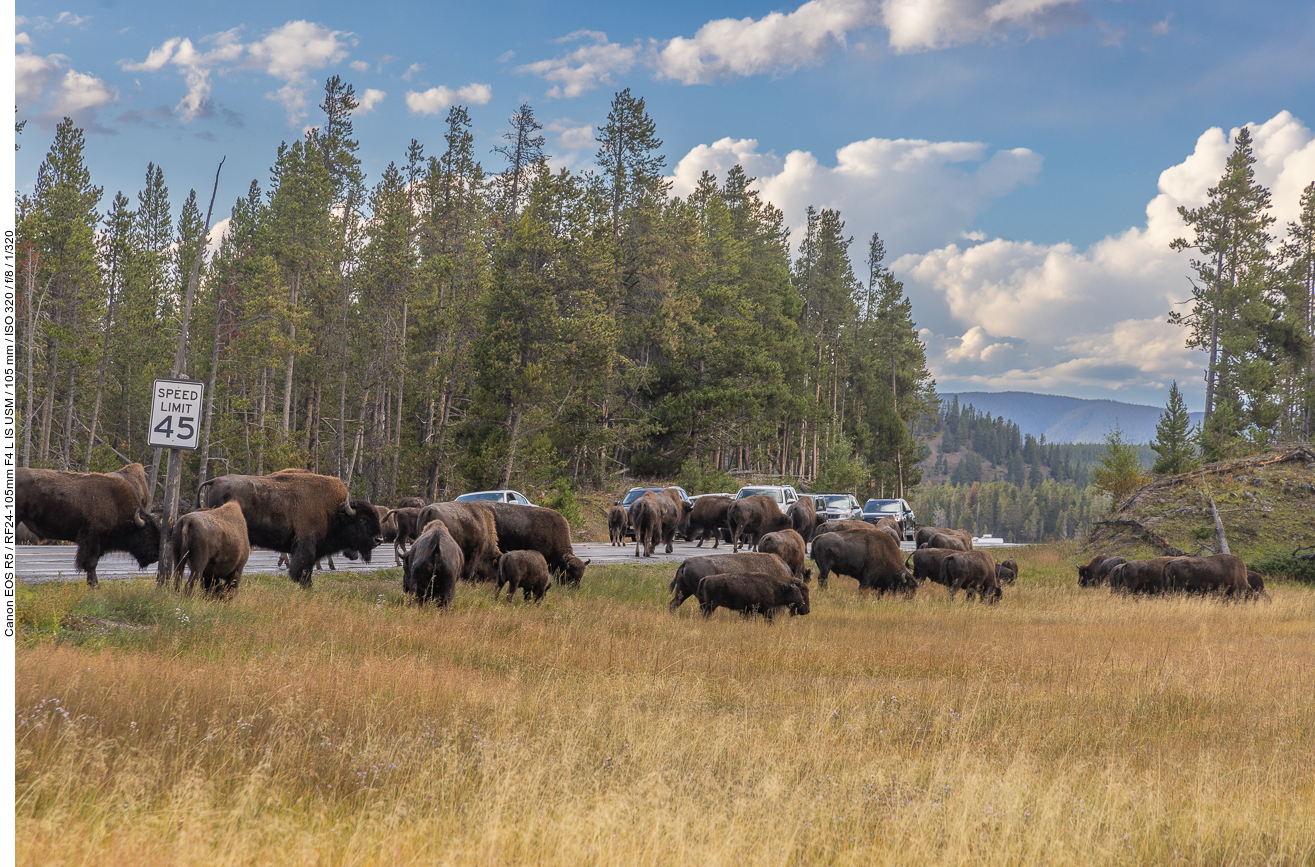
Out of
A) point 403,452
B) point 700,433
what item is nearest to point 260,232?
point 403,452

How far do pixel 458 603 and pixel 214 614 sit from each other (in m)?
3.82

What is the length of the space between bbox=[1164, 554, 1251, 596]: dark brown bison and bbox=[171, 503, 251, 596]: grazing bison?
20939 millimetres

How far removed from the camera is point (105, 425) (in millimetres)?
55281

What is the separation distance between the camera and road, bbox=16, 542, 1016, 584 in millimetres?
14219

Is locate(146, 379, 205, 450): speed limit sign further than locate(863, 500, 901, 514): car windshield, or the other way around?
locate(863, 500, 901, 514): car windshield

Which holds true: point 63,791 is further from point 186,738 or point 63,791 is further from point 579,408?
point 579,408

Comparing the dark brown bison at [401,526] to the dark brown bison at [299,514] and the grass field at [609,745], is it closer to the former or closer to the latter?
the dark brown bison at [299,514]

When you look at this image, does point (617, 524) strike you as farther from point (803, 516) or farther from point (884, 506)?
point (884, 506)

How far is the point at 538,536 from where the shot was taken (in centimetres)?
1786

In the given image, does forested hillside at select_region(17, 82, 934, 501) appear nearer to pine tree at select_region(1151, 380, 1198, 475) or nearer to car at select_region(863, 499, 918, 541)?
car at select_region(863, 499, 918, 541)

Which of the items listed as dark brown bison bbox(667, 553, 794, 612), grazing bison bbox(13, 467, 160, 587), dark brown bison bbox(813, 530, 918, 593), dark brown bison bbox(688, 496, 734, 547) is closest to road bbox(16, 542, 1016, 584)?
grazing bison bbox(13, 467, 160, 587)

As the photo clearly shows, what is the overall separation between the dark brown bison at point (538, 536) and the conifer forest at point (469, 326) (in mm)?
19045

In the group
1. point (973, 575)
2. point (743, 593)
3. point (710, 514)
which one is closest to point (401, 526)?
point (743, 593)

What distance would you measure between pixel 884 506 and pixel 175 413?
34.3m
